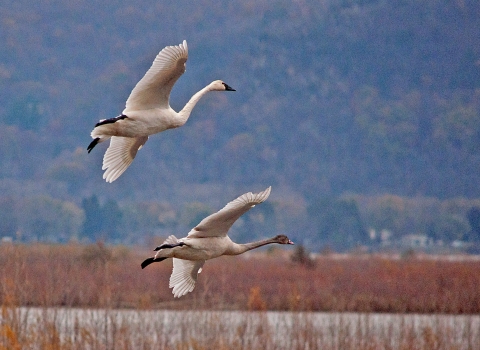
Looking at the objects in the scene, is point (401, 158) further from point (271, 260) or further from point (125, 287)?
point (125, 287)

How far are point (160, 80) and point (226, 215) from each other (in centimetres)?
162

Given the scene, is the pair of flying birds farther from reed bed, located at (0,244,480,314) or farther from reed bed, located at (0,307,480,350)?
reed bed, located at (0,307,480,350)

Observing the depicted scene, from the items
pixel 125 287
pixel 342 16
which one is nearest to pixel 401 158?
pixel 342 16

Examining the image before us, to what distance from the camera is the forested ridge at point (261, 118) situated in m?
96.9

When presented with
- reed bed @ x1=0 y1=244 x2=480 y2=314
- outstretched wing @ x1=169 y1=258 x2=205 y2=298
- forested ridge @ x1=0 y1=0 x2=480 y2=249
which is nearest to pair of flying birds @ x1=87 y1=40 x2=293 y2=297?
outstretched wing @ x1=169 y1=258 x2=205 y2=298

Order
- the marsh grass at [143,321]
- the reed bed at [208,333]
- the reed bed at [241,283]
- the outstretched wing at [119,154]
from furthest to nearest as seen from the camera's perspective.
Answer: the reed bed at [241,283] < the reed bed at [208,333] < the marsh grass at [143,321] < the outstretched wing at [119,154]

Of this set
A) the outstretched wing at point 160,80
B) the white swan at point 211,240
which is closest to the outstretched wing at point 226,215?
the white swan at point 211,240

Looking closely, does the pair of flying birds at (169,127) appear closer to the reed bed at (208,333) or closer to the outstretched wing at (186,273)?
the outstretched wing at (186,273)

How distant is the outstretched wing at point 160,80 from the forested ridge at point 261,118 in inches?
2846

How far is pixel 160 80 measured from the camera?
11.2 meters

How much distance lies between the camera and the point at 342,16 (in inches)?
5679

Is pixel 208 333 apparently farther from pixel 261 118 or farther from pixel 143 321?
pixel 261 118

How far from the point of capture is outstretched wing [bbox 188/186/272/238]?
1037 centimetres

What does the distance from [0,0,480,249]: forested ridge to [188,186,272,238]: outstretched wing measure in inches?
2862
